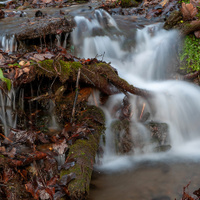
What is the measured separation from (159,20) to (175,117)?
367 cm

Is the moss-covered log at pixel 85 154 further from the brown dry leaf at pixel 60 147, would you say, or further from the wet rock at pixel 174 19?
the wet rock at pixel 174 19

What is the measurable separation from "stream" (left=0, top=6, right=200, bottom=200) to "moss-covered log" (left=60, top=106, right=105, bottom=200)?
0.34 m

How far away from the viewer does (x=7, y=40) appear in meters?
5.15

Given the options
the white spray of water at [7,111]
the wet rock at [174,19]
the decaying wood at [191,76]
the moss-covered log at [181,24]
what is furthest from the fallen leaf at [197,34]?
the white spray of water at [7,111]

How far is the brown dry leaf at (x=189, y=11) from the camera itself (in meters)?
5.54

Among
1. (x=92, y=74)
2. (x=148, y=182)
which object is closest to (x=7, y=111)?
(x=92, y=74)

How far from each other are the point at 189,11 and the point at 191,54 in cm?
105

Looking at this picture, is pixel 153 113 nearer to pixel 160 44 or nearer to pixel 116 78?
pixel 116 78

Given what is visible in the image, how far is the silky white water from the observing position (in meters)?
4.01

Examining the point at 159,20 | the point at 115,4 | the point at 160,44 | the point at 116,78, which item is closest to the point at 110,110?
the point at 116,78

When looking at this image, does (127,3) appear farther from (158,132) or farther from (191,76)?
(158,132)

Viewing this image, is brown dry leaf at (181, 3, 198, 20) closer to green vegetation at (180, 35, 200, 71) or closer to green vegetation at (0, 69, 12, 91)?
green vegetation at (180, 35, 200, 71)

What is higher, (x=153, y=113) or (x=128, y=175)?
(x=153, y=113)

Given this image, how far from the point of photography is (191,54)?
5438mm
